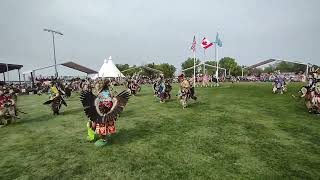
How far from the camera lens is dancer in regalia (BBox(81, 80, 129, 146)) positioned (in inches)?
408

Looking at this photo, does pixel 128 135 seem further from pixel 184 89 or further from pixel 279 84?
pixel 279 84

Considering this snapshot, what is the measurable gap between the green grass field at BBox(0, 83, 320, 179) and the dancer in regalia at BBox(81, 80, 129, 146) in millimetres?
625

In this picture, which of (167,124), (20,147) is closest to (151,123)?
(167,124)

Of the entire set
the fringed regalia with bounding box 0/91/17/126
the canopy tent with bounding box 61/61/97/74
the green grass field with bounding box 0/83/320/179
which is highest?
the canopy tent with bounding box 61/61/97/74

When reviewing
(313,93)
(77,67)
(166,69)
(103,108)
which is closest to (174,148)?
(103,108)

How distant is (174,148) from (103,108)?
2.76 metres

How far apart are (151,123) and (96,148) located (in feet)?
14.0

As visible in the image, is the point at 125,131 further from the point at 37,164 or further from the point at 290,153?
the point at 290,153

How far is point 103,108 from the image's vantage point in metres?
10.6

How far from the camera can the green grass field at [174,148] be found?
328 inches

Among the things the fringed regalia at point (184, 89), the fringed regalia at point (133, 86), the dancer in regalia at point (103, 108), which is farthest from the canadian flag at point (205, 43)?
the dancer in regalia at point (103, 108)

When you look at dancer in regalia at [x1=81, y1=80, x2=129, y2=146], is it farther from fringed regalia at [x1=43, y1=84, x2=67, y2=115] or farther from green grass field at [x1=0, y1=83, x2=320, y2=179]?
fringed regalia at [x1=43, y1=84, x2=67, y2=115]

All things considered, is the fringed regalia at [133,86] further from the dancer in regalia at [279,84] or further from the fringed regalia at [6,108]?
the fringed regalia at [6,108]

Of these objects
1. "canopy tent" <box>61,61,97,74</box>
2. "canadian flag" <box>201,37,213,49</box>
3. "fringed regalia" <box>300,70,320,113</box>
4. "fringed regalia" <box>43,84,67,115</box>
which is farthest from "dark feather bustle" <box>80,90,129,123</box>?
"canopy tent" <box>61,61,97,74</box>
